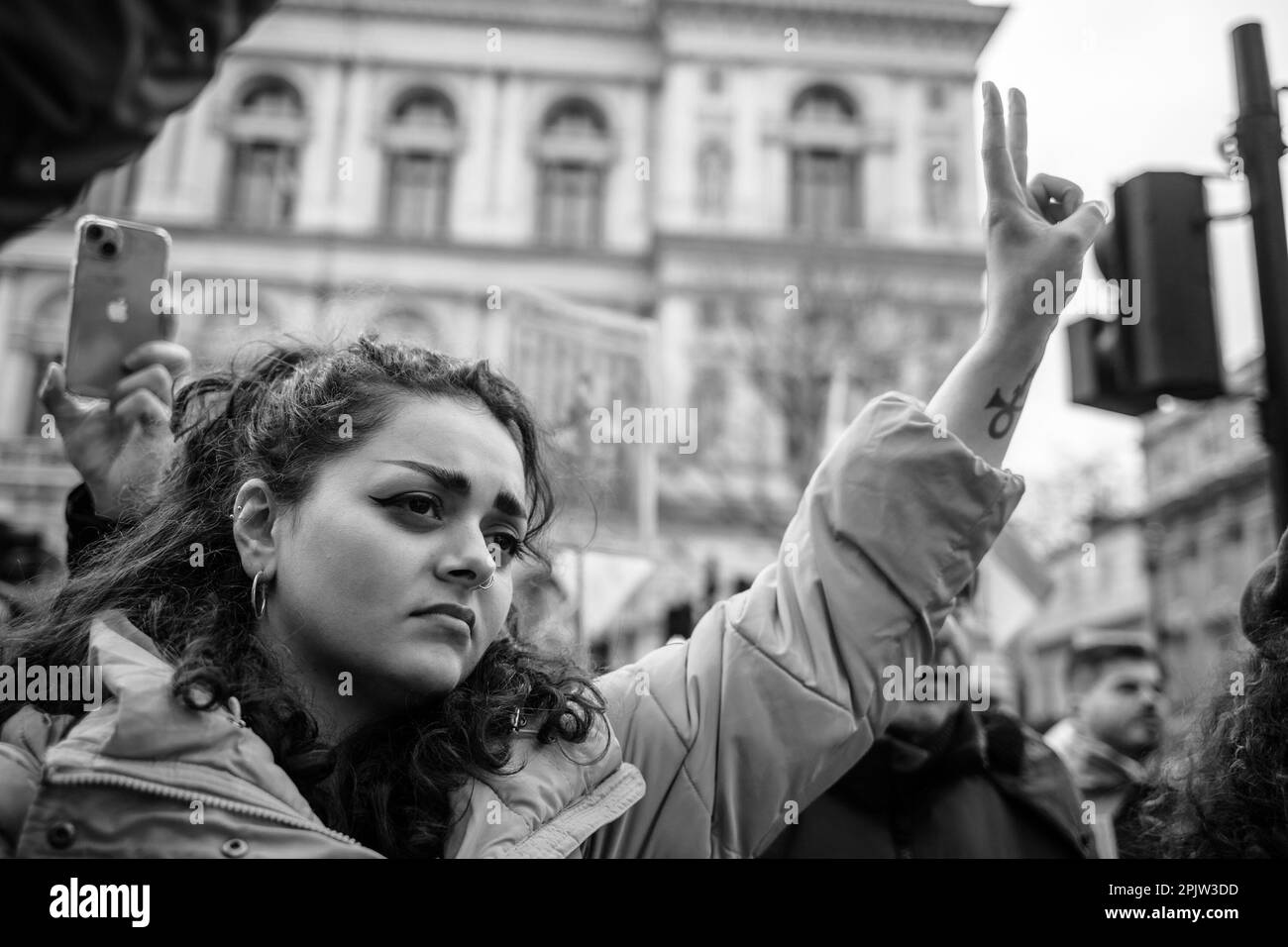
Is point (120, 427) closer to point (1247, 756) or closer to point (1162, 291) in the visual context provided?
point (1247, 756)

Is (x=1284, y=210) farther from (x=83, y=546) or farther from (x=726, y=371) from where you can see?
(x=726, y=371)

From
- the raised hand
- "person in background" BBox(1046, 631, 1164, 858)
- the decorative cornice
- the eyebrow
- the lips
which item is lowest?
"person in background" BBox(1046, 631, 1164, 858)

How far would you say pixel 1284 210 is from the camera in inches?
125

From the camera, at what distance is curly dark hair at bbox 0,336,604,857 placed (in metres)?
1.39

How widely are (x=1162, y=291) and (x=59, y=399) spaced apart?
287cm

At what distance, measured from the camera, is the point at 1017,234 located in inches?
62.2

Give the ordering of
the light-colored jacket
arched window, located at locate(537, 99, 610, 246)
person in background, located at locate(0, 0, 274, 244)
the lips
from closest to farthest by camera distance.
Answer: the light-colored jacket
the lips
person in background, located at locate(0, 0, 274, 244)
arched window, located at locate(537, 99, 610, 246)

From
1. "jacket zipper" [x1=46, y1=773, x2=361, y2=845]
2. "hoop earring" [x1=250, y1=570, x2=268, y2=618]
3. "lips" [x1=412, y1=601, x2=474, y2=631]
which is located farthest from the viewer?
"hoop earring" [x1=250, y1=570, x2=268, y2=618]

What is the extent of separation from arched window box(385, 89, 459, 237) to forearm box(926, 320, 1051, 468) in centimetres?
2583

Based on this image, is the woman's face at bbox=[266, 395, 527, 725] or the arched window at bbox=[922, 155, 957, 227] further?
the arched window at bbox=[922, 155, 957, 227]

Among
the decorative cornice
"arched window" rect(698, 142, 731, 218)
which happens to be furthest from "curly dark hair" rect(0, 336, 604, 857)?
the decorative cornice

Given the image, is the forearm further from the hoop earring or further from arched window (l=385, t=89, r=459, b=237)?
arched window (l=385, t=89, r=459, b=237)

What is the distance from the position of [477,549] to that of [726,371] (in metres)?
22.7
